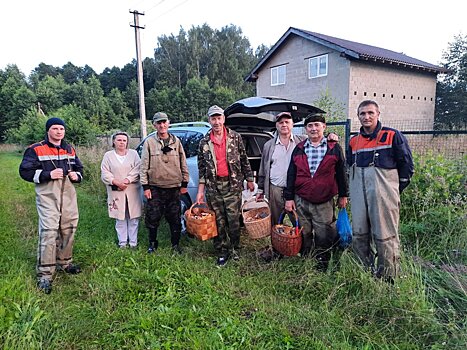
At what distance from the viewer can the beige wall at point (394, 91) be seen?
1566cm

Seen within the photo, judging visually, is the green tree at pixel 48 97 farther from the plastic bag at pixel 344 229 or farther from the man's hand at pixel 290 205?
the plastic bag at pixel 344 229

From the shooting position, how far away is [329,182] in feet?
10.3

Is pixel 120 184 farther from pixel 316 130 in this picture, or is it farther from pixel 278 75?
pixel 278 75

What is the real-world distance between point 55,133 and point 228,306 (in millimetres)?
2496

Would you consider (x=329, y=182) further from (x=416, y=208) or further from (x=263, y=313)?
(x=416, y=208)

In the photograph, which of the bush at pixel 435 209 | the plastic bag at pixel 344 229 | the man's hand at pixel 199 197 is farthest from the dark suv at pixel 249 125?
the bush at pixel 435 209

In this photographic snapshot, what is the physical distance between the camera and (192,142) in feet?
15.4

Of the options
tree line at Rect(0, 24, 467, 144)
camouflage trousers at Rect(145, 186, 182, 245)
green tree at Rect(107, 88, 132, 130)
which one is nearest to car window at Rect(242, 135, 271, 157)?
camouflage trousers at Rect(145, 186, 182, 245)

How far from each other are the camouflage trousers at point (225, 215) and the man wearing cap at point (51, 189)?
156 centimetres

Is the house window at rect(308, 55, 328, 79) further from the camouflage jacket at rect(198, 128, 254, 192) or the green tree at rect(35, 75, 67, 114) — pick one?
the green tree at rect(35, 75, 67, 114)

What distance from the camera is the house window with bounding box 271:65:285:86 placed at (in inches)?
756

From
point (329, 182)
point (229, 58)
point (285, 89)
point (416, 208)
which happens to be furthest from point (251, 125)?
point (229, 58)

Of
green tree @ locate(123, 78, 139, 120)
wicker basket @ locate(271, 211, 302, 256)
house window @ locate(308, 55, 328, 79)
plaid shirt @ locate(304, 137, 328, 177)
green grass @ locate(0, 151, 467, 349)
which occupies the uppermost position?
green tree @ locate(123, 78, 139, 120)

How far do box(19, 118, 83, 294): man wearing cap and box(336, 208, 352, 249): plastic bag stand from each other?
2881 millimetres
